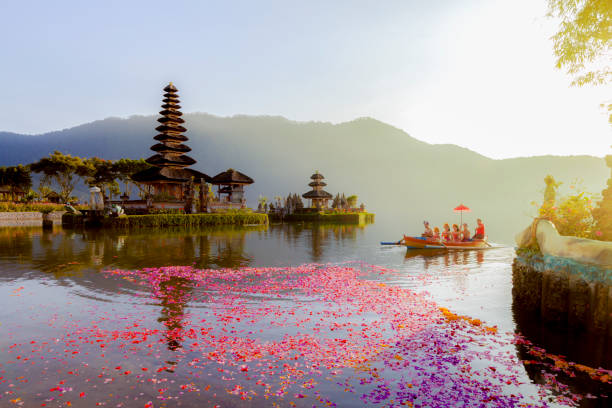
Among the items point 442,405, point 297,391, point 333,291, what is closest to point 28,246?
point 333,291

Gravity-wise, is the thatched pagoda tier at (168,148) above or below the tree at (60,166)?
above

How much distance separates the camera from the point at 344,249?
81.0 ft

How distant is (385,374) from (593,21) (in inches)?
435

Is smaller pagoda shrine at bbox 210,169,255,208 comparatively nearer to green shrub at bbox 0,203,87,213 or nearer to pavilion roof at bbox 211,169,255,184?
pavilion roof at bbox 211,169,255,184

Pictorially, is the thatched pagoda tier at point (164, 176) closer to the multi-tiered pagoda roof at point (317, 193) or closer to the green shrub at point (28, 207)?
the green shrub at point (28, 207)

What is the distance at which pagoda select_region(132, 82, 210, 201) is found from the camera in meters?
51.8

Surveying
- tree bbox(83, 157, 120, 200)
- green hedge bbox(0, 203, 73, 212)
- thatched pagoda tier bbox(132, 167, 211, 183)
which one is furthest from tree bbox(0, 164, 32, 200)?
thatched pagoda tier bbox(132, 167, 211, 183)

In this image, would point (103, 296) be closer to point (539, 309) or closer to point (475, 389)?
point (475, 389)

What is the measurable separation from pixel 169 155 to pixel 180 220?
718 inches

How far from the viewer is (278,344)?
24.3 ft

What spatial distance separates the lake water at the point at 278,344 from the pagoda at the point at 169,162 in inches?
1510

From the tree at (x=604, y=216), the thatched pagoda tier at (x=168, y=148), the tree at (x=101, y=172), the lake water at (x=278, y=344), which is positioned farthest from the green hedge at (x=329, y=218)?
the tree at (x=604, y=216)

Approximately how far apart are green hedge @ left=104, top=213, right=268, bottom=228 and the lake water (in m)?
23.8

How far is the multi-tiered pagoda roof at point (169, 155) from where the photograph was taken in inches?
2037
